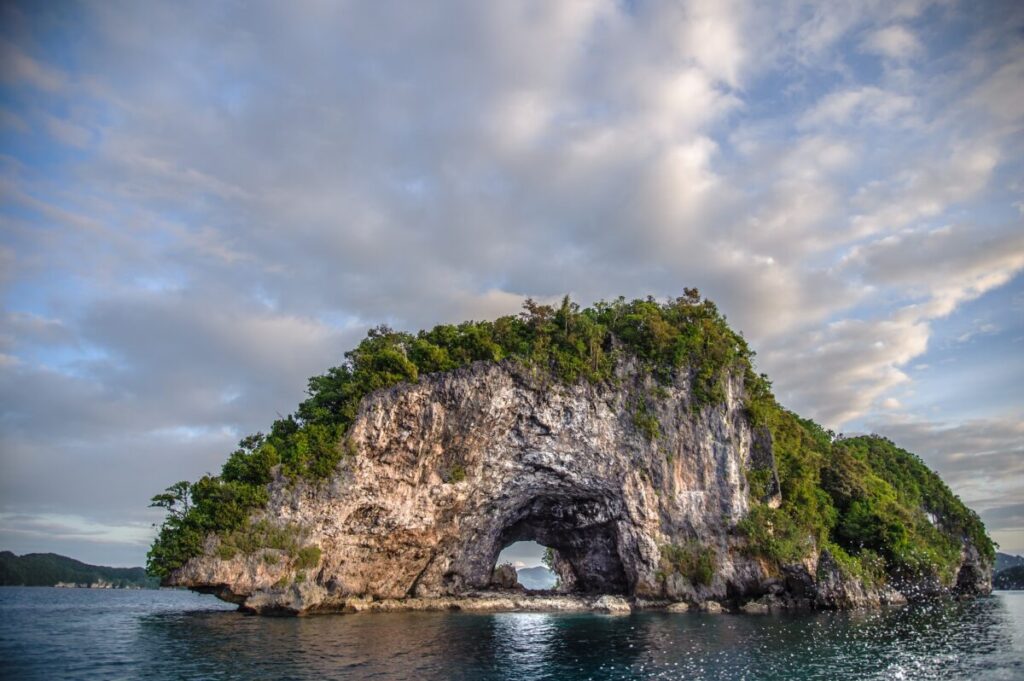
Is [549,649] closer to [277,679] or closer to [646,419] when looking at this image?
[277,679]

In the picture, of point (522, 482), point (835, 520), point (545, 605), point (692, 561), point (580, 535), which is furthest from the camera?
point (580, 535)

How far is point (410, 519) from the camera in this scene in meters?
42.6

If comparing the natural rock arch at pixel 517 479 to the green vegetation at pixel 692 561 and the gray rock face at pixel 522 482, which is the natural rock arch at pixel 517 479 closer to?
the gray rock face at pixel 522 482

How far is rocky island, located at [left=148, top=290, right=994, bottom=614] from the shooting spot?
39875 mm

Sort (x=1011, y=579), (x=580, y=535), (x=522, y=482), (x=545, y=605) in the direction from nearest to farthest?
(x=545, y=605)
(x=522, y=482)
(x=580, y=535)
(x=1011, y=579)

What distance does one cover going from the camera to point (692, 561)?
44.9 metres

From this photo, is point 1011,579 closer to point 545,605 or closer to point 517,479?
point 545,605

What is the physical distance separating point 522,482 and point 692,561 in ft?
47.7

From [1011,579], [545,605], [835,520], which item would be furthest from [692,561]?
[1011,579]

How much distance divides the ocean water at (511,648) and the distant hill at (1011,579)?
112 metres

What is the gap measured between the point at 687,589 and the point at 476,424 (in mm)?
20845

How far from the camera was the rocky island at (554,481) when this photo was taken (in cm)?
3988

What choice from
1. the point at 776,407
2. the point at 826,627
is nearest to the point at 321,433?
the point at 826,627

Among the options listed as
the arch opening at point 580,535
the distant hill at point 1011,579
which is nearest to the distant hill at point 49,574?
the arch opening at point 580,535
